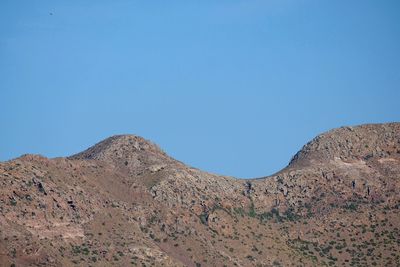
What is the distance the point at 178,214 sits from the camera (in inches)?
7092

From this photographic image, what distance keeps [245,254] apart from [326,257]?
48.9ft

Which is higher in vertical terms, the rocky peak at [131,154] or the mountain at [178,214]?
the rocky peak at [131,154]

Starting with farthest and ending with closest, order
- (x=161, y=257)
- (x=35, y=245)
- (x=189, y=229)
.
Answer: (x=189, y=229)
(x=161, y=257)
(x=35, y=245)

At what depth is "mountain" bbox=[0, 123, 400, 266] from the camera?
522ft

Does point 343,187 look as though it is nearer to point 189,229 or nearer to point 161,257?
point 189,229

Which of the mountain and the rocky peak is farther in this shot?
the rocky peak

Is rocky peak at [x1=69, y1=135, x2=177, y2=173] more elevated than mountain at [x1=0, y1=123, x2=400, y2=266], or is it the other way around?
rocky peak at [x1=69, y1=135, x2=177, y2=173]

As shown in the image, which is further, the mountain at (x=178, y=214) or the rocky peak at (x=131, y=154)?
the rocky peak at (x=131, y=154)

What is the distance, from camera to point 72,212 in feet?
540

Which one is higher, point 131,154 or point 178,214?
point 131,154

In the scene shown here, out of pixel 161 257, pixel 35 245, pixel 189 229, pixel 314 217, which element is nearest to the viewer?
pixel 35 245

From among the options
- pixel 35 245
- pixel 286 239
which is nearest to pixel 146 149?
pixel 286 239

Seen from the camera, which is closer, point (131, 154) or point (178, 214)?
point (178, 214)

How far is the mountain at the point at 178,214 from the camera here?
159 metres
